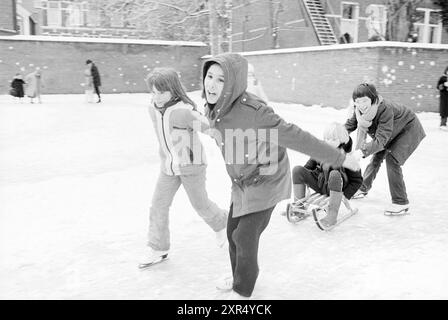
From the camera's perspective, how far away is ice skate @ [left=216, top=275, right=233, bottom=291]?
2.96m

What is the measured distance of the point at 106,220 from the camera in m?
4.48

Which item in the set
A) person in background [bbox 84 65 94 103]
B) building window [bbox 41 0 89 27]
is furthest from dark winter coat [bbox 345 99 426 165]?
building window [bbox 41 0 89 27]

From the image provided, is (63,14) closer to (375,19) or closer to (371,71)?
(375,19)

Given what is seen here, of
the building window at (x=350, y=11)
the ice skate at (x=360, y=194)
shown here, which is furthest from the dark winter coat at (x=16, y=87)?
the building window at (x=350, y=11)

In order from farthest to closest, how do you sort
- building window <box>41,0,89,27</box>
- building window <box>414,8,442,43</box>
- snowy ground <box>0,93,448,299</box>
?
building window <box>41,0,89,27</box> → building window <box>414,8,442,43</box> → snowy ground <box>0,93,448,299</box>

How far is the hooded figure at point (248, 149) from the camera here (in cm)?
252

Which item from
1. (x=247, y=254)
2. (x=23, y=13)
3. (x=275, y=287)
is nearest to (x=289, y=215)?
(x=275, y=287)

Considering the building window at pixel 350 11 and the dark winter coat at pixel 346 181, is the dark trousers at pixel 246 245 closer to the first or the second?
the dark winter coat at pixel 346 181

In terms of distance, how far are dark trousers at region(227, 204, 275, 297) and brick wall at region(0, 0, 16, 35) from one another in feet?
71.9

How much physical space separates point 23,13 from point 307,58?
1759cm

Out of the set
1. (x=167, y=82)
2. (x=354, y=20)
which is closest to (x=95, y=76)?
(x=167, y=82)

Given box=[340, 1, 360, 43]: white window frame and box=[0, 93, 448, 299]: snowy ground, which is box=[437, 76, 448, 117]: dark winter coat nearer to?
box=[0, 93, 448, 299]: snowy ground

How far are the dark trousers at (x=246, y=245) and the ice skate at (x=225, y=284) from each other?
80 millimetres
